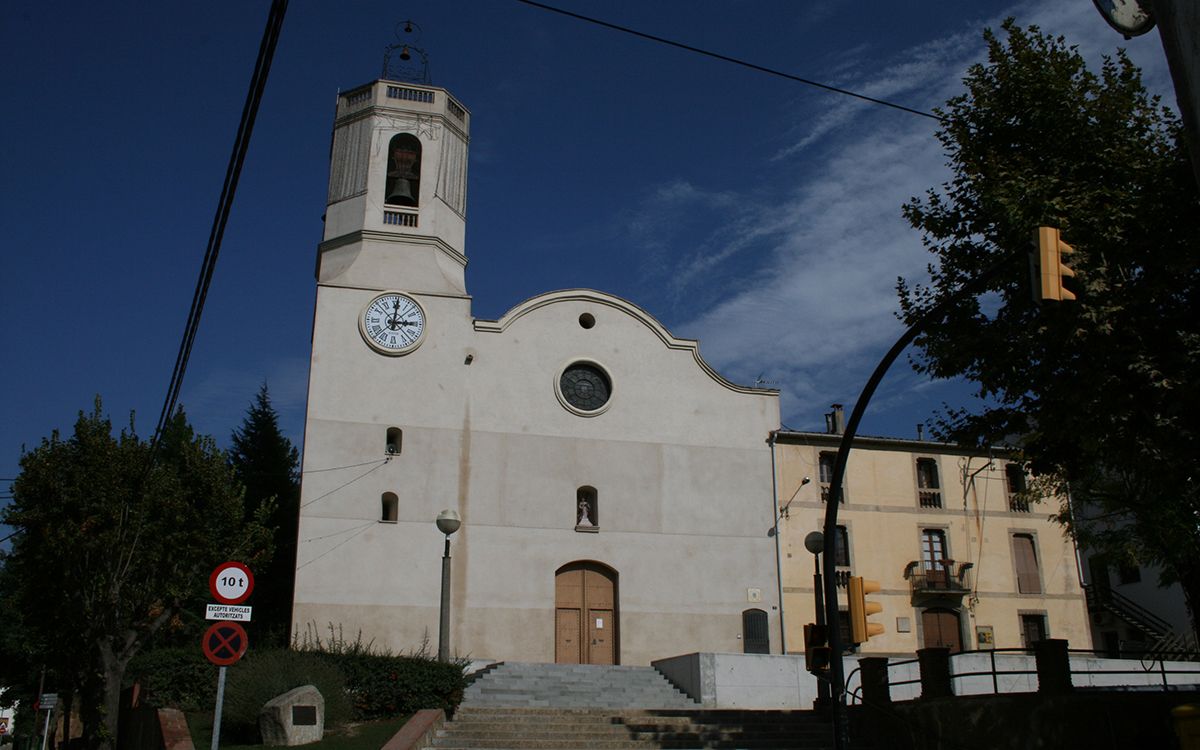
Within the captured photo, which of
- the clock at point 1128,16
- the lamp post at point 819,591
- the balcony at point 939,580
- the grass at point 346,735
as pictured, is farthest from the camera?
the balcony at point 939,580

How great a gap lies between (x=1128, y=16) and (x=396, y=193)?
2560 cm

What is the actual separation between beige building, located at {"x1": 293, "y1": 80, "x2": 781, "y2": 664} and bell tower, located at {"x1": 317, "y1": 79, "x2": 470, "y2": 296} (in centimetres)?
6

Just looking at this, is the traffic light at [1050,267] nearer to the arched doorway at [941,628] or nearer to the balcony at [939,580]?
the balcony at [939,580]

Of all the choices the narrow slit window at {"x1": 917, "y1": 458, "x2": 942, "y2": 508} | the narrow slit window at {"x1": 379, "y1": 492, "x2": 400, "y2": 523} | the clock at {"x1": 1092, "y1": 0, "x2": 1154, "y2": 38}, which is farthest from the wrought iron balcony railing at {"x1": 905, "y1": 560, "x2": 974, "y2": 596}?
the clock at {"x1": 1092, "y1": 0, "x2": 1154, "y2": 38}

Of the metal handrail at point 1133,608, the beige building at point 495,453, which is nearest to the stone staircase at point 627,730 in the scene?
the beige building at point 495,453

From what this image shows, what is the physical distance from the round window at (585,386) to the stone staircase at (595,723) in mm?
9346

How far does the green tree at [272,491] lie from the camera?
35000 mm

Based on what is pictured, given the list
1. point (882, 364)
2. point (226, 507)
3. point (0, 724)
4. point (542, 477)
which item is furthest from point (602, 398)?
point (0, 724)

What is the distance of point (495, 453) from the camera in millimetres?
29438

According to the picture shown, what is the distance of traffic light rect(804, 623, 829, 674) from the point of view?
13.6 m

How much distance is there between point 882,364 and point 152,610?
14.6 m

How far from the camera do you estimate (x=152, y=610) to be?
20.0 meters

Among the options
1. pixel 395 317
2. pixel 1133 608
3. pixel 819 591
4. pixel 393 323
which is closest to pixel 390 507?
pixel 393 323

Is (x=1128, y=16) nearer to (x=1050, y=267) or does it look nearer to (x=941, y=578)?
(x=1050, y=267)
